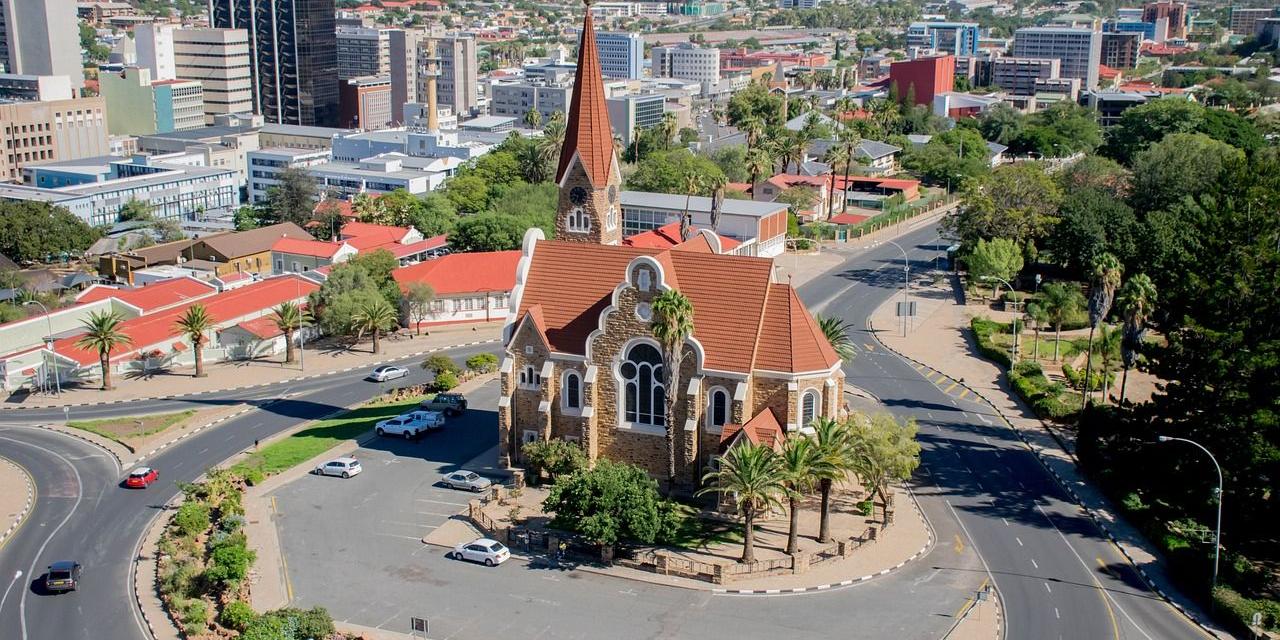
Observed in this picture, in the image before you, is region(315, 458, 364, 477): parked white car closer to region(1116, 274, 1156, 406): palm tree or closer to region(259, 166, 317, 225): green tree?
region(1116, 274, 1156, 406): palm tree

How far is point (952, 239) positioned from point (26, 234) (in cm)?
9899

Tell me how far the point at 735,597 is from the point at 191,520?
90.8 feet

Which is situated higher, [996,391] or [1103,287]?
[1103,287]

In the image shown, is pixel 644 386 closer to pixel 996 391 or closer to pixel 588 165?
pixel 588 165

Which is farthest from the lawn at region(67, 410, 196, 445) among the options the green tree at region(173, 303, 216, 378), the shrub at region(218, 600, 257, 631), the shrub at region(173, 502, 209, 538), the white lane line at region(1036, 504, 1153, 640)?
the white lane line at region(1036, 504, 1153, 640)

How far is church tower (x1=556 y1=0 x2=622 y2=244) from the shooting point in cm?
7400

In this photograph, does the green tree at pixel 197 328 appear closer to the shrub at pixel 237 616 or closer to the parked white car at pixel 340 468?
the parked white car at pixel 340 468

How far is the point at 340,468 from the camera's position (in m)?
70.8

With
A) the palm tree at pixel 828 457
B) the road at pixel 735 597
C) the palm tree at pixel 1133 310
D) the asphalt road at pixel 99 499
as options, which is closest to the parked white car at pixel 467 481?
the road at pixel 735 597

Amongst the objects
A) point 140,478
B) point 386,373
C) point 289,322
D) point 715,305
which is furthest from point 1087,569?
point 289,322

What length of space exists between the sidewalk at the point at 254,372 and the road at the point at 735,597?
36.4 ft

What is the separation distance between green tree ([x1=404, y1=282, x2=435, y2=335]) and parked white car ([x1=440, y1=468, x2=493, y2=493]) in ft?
123

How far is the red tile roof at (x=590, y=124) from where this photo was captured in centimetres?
7381

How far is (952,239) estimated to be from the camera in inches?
5202
